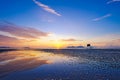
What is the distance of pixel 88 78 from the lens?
16062mm

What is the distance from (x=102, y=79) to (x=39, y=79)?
6.60m

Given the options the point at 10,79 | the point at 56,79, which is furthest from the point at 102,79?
the point at 10,79

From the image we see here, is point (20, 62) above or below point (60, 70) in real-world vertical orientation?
above

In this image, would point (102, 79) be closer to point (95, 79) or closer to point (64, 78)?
point (95, 79)

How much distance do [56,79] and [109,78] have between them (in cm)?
573

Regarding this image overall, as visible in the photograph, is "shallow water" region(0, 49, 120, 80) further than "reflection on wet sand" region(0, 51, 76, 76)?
No

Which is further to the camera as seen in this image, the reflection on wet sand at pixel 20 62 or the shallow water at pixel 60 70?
the reflection on wet sand at pixel 20 62

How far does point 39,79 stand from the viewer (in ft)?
51.4

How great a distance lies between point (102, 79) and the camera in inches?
619

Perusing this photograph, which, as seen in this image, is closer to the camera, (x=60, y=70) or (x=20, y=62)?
(x=60, y=70)

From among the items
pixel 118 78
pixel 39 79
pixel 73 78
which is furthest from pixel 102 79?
pixel 39 79

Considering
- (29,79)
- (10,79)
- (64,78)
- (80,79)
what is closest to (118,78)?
(80,79)

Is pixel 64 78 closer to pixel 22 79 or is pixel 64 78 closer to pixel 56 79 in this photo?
pixel 56 79

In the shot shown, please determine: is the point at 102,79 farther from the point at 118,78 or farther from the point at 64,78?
the point at 64,78
